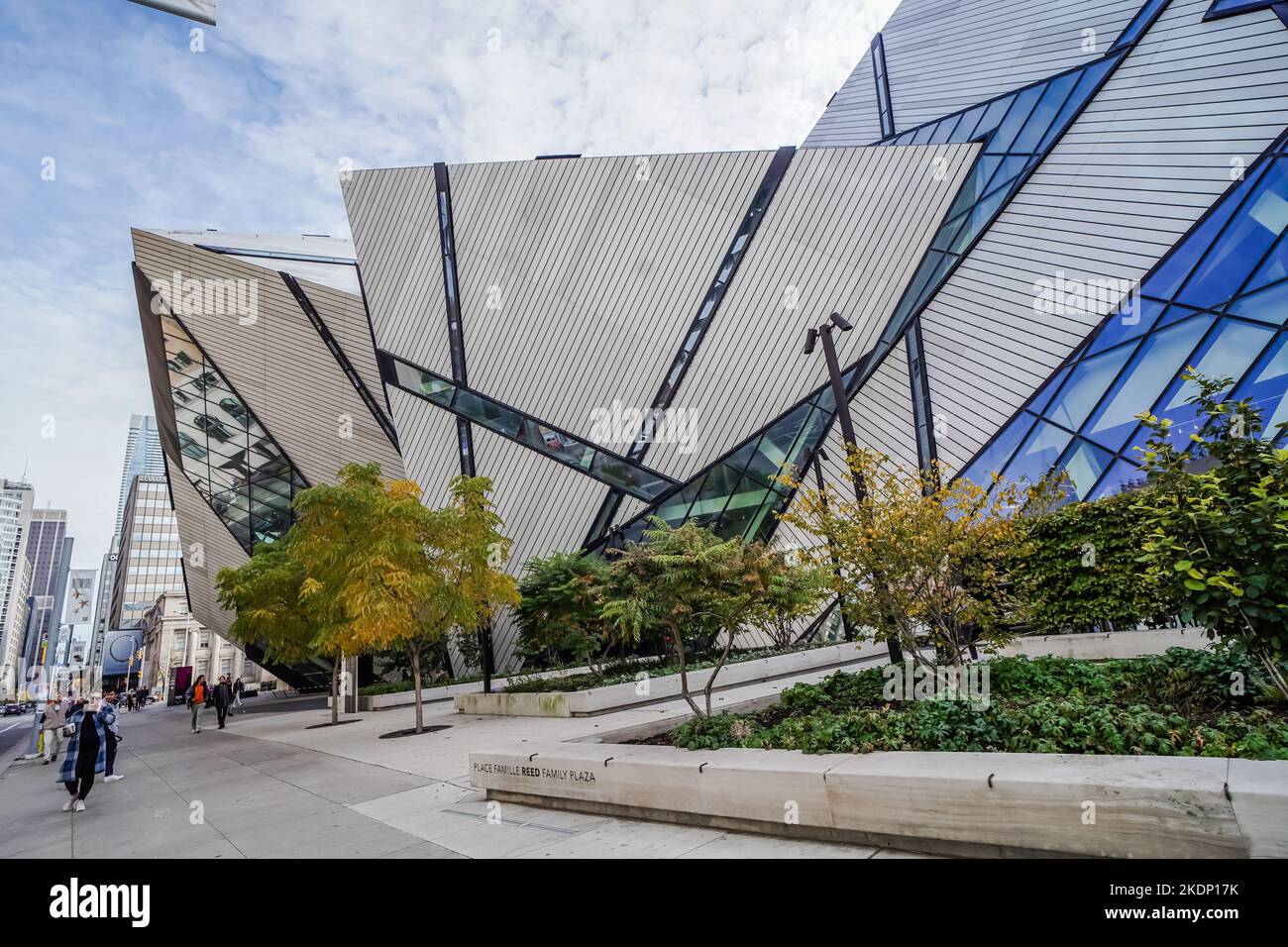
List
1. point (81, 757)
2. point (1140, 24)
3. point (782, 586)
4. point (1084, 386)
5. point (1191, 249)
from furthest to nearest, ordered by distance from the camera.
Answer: point (1140, 24), point (1084, 386), point (1191, 249), point (81, 757), point (782, 586)

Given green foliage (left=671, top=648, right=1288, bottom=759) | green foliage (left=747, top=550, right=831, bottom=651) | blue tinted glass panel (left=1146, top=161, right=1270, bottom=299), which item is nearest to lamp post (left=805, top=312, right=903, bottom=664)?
green foliage (left=747, top=550, right=831, bottom=651)

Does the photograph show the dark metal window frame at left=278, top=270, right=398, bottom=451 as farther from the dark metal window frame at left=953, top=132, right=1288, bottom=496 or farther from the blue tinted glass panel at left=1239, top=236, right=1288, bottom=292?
the blue tinted glass panel at left=1239, top=236, right=1288, bottom=292

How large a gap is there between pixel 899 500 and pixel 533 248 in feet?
66.9

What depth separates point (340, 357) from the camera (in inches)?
1204

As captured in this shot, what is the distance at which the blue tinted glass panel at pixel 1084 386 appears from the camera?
51.6 feet

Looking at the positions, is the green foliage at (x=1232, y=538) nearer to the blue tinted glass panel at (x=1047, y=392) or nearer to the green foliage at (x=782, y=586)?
the green foliage at (x=782, y=586)

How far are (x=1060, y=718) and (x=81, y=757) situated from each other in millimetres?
12879

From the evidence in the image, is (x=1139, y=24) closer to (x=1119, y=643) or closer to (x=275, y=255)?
(x=1119, y=643)

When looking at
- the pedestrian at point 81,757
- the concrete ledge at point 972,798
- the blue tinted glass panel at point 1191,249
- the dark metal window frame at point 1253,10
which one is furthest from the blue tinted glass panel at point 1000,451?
the pedestrian at point 81,757

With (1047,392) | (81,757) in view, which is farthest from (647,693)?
(1047,392)

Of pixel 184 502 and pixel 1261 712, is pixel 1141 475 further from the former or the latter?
pixel 184 502

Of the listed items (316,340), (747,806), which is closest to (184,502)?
(316,340)

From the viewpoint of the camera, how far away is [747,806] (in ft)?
17.9

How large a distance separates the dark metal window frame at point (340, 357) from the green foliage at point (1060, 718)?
2572 cm
